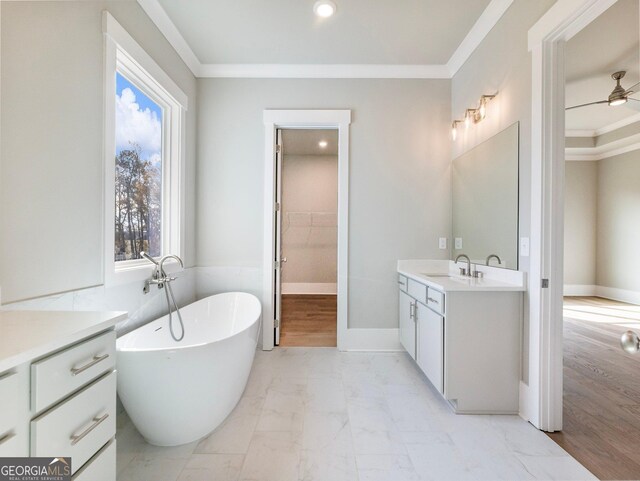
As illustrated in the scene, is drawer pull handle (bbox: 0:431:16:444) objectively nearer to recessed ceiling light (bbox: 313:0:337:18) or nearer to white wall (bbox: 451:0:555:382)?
white wall (bbox: 451:0:555:382)

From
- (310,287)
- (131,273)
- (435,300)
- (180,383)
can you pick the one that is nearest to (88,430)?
(180,383)

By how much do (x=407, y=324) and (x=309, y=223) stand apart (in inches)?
128

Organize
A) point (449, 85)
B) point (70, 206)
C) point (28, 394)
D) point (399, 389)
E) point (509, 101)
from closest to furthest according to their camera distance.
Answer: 1. point (28, 394)
2. point (70, 206)
3. point (509, 101)
4. point (399, 389)
5. point (449, 85)

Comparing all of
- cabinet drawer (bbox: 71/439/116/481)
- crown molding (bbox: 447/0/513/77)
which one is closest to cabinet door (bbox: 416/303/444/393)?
cabinet drawer (bbox: 71/439/116/481)

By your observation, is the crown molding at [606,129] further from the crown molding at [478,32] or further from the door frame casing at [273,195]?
the door frame casing at [273,195]

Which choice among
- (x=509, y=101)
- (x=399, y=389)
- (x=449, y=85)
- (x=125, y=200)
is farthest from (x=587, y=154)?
(x=125, y=200)

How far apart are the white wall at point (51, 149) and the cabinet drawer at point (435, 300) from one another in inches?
83.1

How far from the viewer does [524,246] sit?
1.89 meters

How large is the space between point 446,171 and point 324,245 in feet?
9.95

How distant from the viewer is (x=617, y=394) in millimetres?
2078

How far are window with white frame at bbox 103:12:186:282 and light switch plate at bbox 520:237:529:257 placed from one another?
2599 millimetres

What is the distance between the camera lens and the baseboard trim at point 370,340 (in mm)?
2930

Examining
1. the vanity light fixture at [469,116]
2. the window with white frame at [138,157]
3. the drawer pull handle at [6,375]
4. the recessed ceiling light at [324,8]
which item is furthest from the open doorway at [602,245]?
the window with white frame at [138,157]

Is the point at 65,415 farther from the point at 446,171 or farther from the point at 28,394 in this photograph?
the point at 446,171
